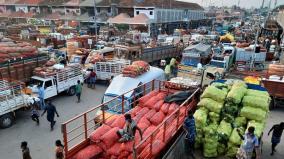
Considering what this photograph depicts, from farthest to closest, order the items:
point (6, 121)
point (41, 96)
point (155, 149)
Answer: point (41, 96) < point (6, 121) < point (155, 149)

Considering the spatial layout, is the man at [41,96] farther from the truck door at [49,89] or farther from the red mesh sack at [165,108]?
the red mesh sack at [165,108]

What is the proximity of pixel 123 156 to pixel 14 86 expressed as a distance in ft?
27.2

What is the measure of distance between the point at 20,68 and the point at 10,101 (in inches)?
164

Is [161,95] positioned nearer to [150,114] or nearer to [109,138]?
[150,114]

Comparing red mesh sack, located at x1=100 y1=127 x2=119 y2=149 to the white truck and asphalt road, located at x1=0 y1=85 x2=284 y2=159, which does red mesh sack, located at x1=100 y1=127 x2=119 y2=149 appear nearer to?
asphalt road, located at x1=0 y1=85 x2=284 y2=159

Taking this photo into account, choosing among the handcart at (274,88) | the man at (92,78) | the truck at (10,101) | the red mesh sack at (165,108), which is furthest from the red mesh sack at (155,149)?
the man at (92,78)

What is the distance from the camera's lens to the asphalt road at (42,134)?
9555mm

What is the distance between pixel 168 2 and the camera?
6056cm

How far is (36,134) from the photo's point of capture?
433 inches

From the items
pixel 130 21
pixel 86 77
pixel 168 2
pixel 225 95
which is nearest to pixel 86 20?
pixel 130 21

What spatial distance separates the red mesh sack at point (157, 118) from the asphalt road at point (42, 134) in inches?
166

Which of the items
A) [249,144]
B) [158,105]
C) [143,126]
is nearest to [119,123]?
[143,126]

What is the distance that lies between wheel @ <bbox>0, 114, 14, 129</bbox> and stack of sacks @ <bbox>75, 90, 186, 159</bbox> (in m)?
6.25

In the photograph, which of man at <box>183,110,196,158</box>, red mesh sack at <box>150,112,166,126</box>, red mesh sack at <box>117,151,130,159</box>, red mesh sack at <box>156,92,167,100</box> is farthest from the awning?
red mesh sack at <box>117,151,130,159</box>
